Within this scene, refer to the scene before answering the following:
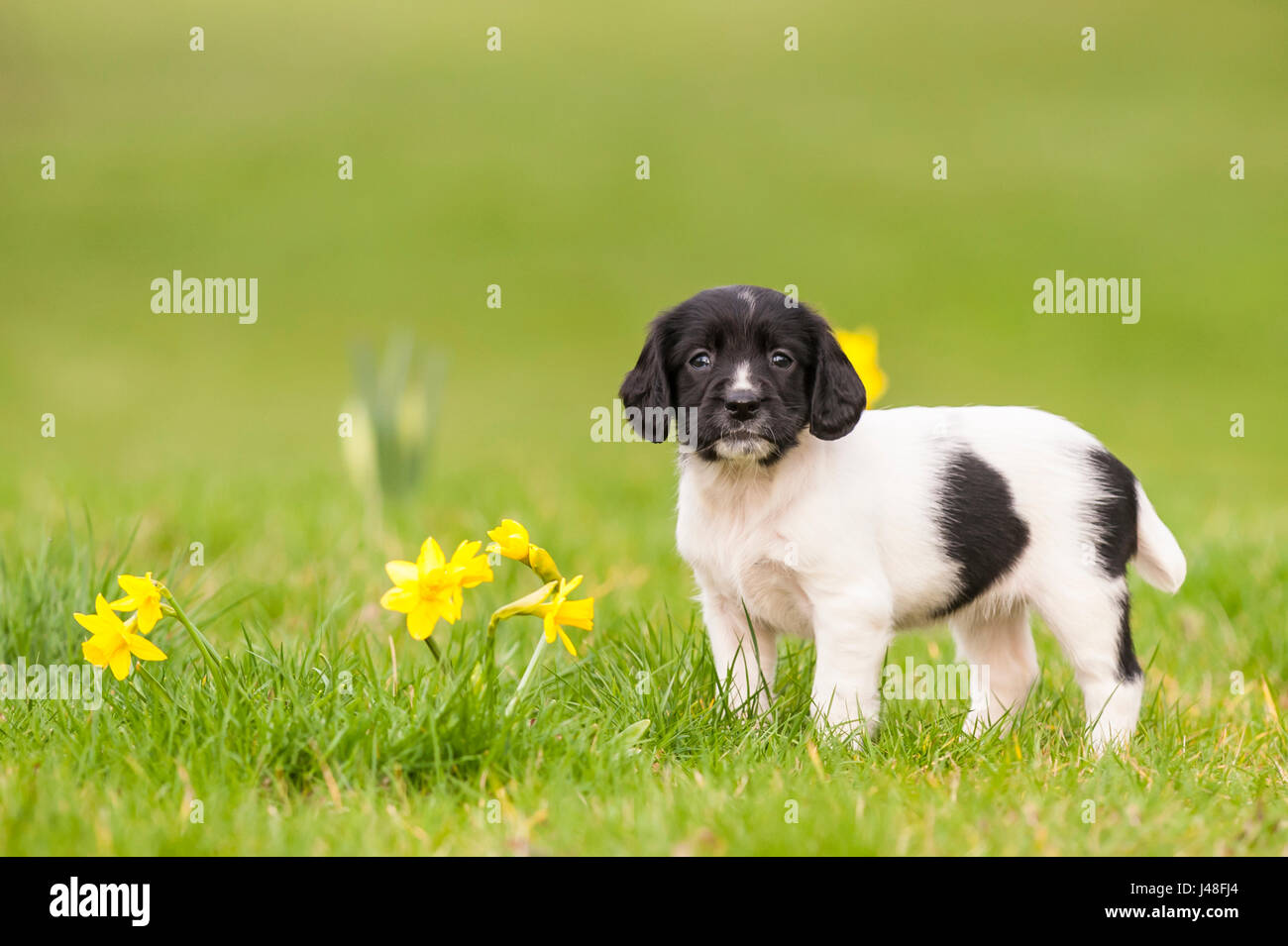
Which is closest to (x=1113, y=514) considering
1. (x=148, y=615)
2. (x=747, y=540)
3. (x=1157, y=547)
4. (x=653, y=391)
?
(x=1157, y=547)

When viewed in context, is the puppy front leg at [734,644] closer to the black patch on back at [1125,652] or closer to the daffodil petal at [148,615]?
the black patch on back at [1125,652]

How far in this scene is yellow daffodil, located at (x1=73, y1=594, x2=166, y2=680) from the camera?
3.17 metres

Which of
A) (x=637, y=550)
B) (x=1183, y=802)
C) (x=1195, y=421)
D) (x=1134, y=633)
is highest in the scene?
(x=1195, y=421)

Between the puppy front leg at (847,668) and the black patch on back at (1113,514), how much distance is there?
0.72 m

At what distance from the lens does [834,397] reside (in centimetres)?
339

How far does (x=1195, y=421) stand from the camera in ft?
42.4

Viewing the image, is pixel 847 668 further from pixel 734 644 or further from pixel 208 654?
pixel 208 654

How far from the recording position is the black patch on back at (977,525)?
142 inches

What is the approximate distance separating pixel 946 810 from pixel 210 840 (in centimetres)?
158

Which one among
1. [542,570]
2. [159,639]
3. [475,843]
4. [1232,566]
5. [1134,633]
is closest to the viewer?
[475,843]

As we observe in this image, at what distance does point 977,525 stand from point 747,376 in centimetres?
81

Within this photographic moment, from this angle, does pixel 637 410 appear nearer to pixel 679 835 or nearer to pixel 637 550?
pixel 679 835

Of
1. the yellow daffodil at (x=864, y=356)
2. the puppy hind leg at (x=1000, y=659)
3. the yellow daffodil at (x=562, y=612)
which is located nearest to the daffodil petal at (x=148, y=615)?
the yellow daffodil at (x=562, y=612)

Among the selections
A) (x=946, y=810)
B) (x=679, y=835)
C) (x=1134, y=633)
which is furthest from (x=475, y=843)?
(x=1134, y=633)
